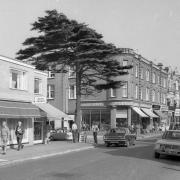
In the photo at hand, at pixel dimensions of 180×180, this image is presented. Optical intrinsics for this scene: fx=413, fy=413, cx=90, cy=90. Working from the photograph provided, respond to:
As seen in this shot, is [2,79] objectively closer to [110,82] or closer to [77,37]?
[77,37]

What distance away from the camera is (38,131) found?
3161 centimetres

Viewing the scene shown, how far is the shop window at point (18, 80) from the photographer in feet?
89.9

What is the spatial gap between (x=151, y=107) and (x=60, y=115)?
121 ft

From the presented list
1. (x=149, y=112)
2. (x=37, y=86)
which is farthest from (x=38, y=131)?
(x=149, y=112)

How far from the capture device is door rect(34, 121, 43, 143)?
102 feet

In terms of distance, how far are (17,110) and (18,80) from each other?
108 inches

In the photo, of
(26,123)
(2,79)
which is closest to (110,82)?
(26,123)

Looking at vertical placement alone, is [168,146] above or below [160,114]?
below

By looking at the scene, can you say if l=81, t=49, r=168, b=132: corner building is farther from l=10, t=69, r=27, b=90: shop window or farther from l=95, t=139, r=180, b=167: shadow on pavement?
l=95, t=139, r=180, b=167: shadow on pavement

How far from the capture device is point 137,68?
6078 cm

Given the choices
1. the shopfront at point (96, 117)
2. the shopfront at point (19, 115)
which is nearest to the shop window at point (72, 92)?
the shopfront at point (96, 117)

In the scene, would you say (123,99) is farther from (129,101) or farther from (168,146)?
(168,146)

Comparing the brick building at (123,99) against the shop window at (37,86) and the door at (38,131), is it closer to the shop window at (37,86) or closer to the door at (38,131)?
the shop window at (37,86)

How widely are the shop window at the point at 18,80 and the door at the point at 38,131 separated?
371 centimetres
